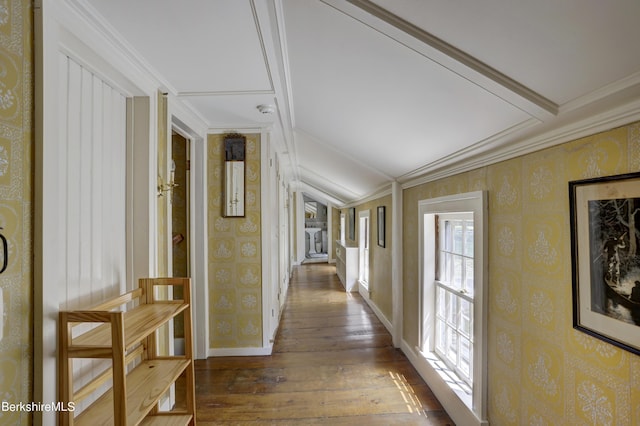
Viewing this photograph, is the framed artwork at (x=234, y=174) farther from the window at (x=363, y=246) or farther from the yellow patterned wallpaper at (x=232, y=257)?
the window at (x=363, y=246)

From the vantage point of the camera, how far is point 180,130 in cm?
238

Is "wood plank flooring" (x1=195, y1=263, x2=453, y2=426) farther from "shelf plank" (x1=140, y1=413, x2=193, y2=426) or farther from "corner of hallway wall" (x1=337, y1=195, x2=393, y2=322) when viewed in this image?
"shelf plank" (x1=140, y1=413, x2=193, y2=426)

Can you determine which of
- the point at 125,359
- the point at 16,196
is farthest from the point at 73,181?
the point at 125,359

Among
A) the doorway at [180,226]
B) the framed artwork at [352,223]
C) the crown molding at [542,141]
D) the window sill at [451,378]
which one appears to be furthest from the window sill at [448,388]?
the framed artwork at [352,223]

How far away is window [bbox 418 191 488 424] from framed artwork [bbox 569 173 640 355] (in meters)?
0.56

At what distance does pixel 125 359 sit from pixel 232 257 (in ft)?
5.34

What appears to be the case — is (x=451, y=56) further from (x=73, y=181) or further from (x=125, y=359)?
(x=125, y=359)

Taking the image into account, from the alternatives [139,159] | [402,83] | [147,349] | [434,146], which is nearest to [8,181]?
[139,159]

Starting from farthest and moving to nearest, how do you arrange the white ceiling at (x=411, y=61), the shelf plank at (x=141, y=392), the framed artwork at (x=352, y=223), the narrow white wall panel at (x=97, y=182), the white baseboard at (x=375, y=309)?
the framed artwork at (x=352, y=223), the white baseboard at (x=375, y=309), the narrow white wall panel at (x=97, y=182), the shelf plank at (x=141, y=392), the white ceiling at (x=411, y=61)

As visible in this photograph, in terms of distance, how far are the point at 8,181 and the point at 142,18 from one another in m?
0.80

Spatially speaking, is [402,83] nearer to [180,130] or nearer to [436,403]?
[180,130]

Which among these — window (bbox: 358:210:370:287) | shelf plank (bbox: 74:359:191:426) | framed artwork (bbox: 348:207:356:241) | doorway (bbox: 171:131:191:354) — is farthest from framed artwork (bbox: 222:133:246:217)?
framed artwork (bbox: 348:207:356:241)

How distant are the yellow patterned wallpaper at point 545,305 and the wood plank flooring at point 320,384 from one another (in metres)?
0.71

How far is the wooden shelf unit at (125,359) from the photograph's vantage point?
0.93 m
